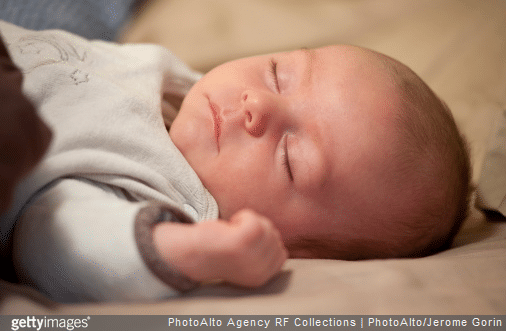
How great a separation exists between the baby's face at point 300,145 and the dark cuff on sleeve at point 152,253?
28 cm

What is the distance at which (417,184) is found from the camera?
2.92ft

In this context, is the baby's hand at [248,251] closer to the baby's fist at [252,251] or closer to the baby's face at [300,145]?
the baby's fist at [252,251]

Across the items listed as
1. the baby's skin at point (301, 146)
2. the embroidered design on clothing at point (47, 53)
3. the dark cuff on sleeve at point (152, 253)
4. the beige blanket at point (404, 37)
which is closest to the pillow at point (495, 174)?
the beige blanket at point (404, 37)

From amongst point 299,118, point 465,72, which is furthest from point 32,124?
point 465,72

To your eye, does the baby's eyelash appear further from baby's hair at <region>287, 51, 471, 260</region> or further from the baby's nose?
baby's hair at <region>287, 51, 471, 260</region>

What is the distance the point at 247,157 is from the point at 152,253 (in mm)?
341

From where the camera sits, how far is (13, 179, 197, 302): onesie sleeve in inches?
24.6

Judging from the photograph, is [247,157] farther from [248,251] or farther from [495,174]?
[495,174]

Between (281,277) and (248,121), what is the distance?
13.6 inches

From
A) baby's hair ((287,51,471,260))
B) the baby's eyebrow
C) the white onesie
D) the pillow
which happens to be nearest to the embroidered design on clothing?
the white onesie

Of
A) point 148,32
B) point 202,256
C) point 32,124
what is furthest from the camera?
point 148,32

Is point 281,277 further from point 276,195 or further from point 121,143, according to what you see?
point 121,143

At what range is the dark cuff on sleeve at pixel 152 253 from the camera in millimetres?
620

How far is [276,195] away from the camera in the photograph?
89 centimetres
